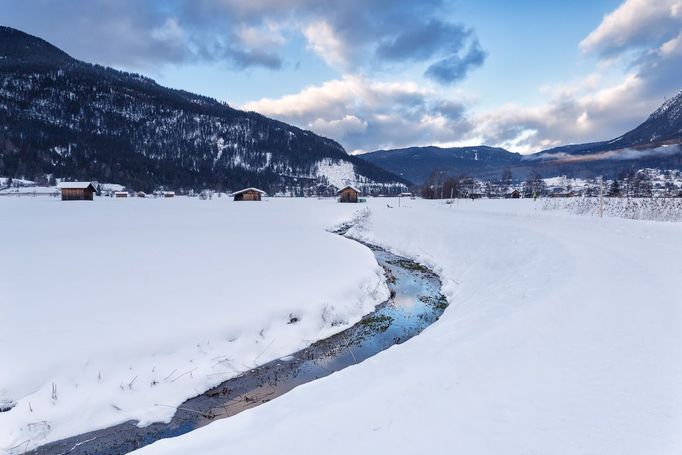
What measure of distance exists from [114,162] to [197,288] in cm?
17149

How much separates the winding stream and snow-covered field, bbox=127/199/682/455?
7.16 ft

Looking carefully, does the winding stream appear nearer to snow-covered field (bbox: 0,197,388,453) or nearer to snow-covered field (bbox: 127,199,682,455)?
snow-covered field (bbox: 0,197,388,453)

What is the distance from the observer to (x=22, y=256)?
15.7m

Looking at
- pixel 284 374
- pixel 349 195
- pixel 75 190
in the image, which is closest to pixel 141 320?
pixel 284 374

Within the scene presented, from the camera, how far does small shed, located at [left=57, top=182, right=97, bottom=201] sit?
72.7m

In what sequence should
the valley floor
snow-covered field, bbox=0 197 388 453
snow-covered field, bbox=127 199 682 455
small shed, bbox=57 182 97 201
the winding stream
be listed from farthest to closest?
small shed, bbox=57 182 97 201
snow-covered field, bbox=0 197 388 453
the winding stream
the valley floor
snow-covered field, bbox=127 199 682 455

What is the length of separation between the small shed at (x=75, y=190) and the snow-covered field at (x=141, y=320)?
6575 cm

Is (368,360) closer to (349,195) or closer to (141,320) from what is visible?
(141,320)

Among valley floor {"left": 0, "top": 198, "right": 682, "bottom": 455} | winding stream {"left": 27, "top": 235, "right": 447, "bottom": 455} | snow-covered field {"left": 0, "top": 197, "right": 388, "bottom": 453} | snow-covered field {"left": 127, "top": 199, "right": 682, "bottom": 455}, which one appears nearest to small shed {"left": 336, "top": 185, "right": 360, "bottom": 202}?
snow-covered field {"left": 0, "top": 197, "right": 388, "bottom": 453}

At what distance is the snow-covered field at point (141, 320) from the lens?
7.04 meters

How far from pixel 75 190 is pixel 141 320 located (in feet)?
271

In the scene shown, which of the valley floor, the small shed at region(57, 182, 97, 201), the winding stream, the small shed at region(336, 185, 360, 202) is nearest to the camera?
the valley floor

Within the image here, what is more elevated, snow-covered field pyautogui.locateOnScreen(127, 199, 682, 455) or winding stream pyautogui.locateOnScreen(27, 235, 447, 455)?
snow-covered field pyautogui.locateOnScreen(127, 199, 682, 455)

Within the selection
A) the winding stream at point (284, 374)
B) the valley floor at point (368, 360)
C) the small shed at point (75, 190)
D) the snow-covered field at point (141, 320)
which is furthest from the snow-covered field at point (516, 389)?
the small shed at point (75, 190)
